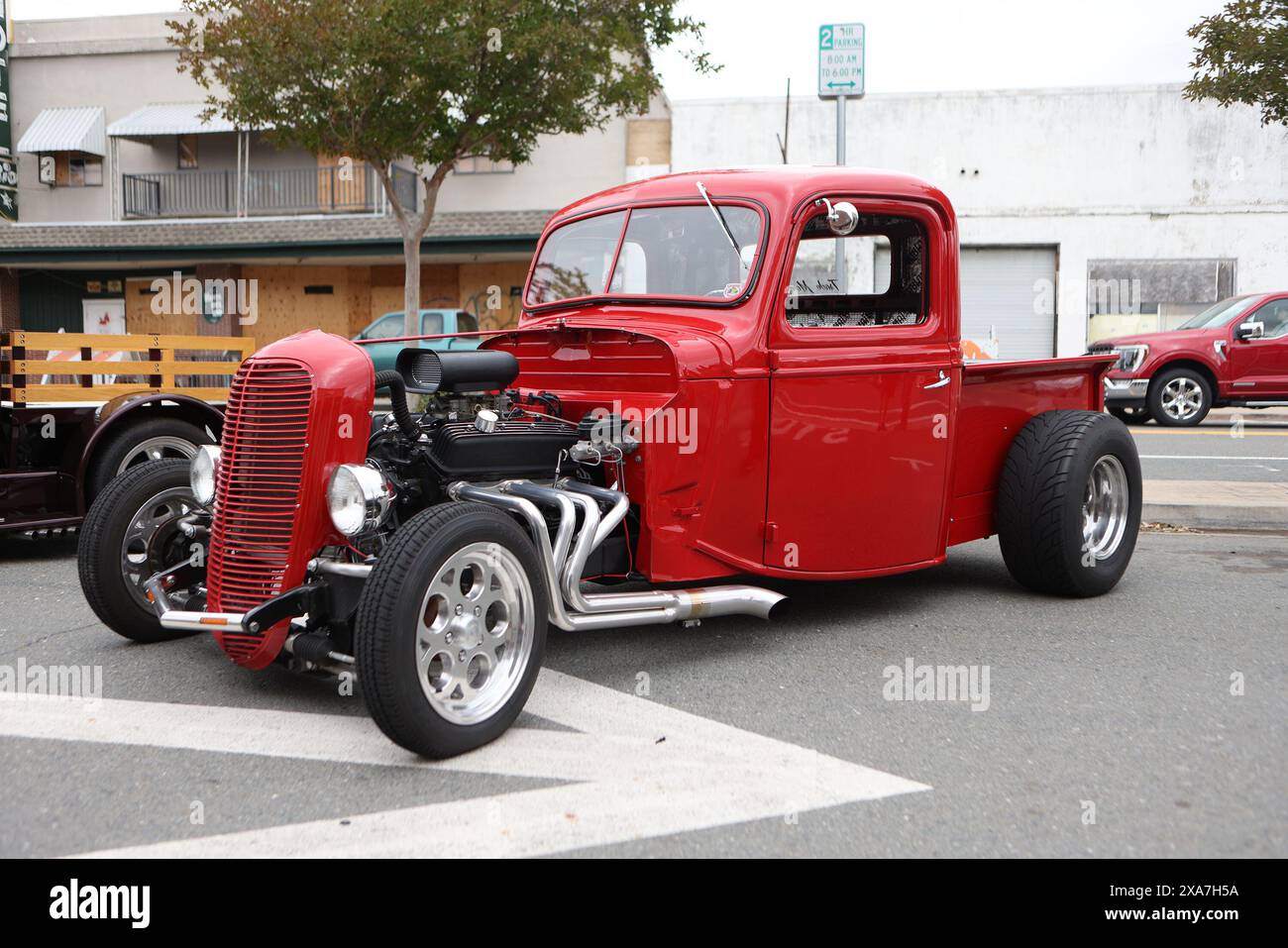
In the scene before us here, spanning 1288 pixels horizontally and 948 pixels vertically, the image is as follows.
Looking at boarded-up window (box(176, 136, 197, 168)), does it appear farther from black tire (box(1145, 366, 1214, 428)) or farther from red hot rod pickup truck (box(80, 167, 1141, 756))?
red hot rod pickup truck (box(80, 167, 1141, 756))

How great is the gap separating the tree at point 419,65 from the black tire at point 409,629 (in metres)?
13.4

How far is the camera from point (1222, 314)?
15422mm

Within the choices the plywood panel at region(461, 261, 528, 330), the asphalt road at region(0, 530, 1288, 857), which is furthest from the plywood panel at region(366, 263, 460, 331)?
the asphalt road at region(0, 530, 1288, 857)

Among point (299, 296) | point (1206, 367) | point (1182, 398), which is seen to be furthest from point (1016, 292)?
point (299, 296)

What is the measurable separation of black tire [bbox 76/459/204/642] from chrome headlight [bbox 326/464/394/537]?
42.8 inches

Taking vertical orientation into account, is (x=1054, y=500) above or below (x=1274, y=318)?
below

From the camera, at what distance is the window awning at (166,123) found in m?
26.6

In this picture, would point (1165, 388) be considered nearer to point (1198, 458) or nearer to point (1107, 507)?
point (1198, 458)

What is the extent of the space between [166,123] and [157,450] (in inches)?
906

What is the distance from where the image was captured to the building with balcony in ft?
84.8

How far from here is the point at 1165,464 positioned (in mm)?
10836

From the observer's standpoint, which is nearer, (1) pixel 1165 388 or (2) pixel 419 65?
(1) pixel 1165 388

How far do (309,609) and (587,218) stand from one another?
2631mm

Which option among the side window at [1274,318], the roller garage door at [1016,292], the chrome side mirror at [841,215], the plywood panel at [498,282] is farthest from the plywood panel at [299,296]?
the chrome side mirror at [841,215]
